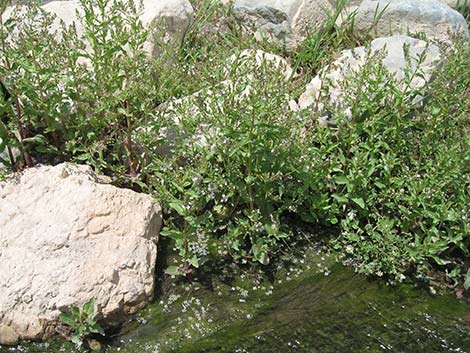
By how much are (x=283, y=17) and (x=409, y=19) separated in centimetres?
136

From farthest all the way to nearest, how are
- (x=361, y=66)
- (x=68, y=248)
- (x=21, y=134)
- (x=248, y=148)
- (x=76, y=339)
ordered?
(x=361, y=66) → (x=21, y=134) → (x=248, y=148) → (x=68, y=248) → (x=76, y=339)

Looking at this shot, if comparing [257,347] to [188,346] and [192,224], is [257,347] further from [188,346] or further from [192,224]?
[192,224]

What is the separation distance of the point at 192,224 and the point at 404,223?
1.69 metres

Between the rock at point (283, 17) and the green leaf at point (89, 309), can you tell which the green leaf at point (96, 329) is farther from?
the rock at point (283, 17)

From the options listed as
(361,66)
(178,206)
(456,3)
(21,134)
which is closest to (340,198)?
(361,66)

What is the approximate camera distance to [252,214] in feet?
14.3

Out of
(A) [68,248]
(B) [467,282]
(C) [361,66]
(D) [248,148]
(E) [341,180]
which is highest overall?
(C) [361,66]

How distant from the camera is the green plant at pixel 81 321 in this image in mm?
3785

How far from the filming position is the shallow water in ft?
13.0

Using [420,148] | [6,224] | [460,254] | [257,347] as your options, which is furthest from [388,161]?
[6,224]

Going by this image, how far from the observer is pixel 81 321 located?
12.5ft

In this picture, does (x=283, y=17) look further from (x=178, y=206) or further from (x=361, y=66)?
(x=178, y=206)

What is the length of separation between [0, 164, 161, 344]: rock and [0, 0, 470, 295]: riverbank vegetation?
0.78ft

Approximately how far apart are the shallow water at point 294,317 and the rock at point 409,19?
303 cm
